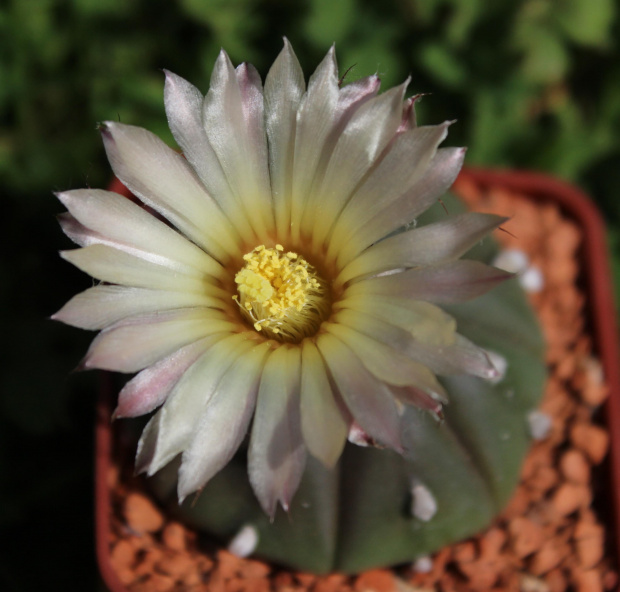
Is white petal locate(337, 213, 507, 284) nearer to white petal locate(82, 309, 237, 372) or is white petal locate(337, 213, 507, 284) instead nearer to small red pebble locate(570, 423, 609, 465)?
white petal locate(82, 309, 237, 372)

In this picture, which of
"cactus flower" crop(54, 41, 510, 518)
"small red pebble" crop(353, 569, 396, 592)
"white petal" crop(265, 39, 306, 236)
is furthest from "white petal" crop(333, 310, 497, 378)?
"small red pebble" crop(353, 569, 396, 592)

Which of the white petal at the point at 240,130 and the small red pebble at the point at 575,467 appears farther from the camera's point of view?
the small red pebble at the point at 575,467

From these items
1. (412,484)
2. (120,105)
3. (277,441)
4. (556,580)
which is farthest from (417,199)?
(120,105)

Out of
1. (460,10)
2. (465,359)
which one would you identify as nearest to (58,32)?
(460,10)

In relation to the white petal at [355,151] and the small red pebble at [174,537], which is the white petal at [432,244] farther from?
the small red pebble at [174,537]

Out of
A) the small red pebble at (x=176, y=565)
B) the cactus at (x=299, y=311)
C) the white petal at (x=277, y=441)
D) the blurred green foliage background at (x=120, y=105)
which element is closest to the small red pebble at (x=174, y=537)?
the small red pebble at (x=176, y=565)

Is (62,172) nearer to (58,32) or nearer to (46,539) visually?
(58,32)

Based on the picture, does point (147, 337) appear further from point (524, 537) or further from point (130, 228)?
point (524, 537)
